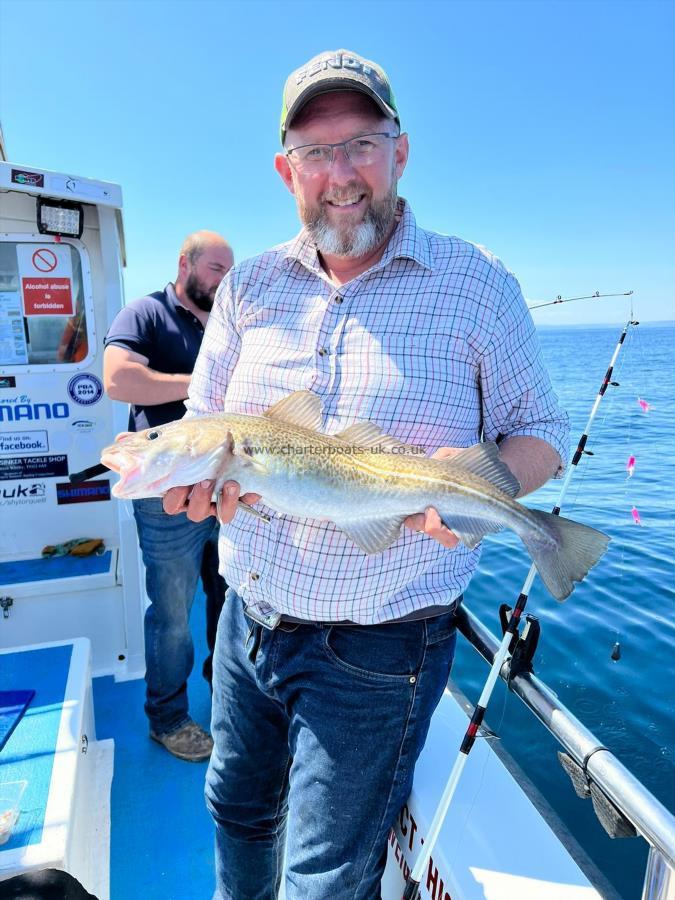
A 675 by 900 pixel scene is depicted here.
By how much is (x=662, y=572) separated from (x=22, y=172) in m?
8.17

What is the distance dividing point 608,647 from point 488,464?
211 inches

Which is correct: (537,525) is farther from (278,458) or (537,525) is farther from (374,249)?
(374,249)

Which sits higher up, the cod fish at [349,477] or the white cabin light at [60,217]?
the white cabin light at [60,217]

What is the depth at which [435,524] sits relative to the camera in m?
1.82

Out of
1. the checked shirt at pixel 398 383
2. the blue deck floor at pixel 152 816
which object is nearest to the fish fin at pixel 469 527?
the checked shirt at pixel 398 383

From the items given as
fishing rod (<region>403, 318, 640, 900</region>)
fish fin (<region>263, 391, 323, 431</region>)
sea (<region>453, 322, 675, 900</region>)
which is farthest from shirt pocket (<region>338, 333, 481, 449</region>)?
sea (<region>453, 322, 675, 900</region>)

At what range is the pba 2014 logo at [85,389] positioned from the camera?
4.86 m

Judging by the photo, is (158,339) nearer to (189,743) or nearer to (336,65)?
(336,65)

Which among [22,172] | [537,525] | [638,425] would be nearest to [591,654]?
[537,525]

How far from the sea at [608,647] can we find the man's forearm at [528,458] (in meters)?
1.22

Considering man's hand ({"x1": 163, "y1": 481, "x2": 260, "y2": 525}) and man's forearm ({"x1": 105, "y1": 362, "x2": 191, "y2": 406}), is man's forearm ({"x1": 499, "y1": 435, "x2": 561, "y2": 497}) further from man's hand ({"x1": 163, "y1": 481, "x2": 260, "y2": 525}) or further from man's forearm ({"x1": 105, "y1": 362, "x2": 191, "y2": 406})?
man's forearm ({"x1": 105, "y1": 362, "x2": 191, "y2": 406})

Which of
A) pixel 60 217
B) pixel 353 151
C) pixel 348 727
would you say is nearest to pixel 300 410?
pixel 353 151

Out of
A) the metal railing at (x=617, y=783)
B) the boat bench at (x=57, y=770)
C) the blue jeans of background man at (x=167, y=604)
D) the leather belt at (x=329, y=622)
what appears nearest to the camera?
→ the metal railing at (x=617, y=783)

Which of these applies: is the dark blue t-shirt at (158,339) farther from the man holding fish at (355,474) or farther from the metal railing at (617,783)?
the metal railing at (617,783)
